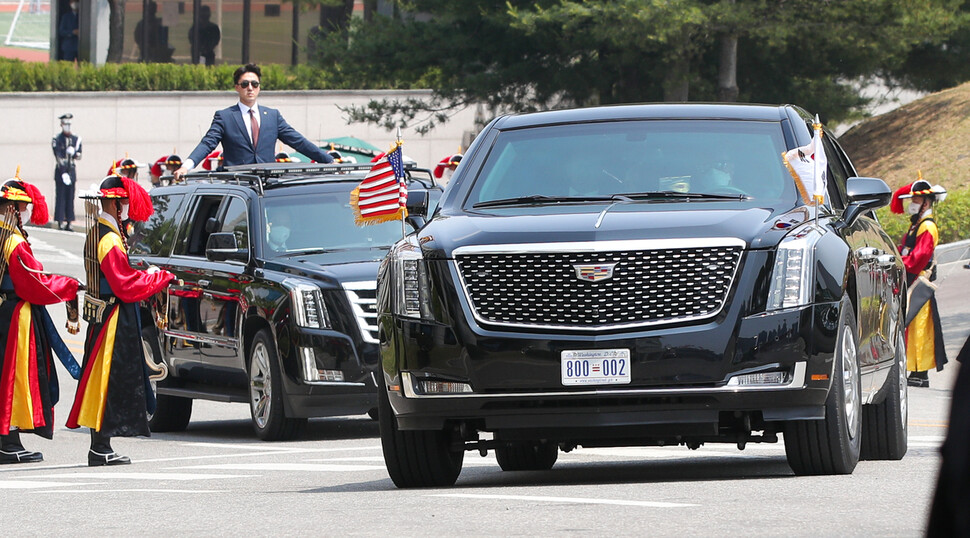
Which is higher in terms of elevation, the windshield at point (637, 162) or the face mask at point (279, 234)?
the windshield at point (637, 162)

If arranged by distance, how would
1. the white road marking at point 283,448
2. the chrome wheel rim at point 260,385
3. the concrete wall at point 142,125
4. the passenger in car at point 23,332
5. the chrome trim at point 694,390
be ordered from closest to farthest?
the chrome trim at point 694,390
the white road marking at point 283,448
the passenger in car at point 23,332
the chrome wheel rim at point 260,385
the concrete wall at point 142,125

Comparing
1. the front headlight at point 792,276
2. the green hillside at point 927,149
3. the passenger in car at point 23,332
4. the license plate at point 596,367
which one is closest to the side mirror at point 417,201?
the license plate at point 596,367

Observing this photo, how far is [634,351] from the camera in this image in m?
7.90

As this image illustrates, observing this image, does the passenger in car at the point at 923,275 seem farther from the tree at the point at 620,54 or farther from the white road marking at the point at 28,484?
the tree at the point at 620,54

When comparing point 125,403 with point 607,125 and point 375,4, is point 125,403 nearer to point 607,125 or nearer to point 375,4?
point 607,125

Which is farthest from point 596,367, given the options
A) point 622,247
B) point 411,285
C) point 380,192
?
point 380,192

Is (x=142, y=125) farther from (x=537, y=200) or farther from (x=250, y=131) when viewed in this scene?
(x=537, y=200)

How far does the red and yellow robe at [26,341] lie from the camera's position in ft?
41.7

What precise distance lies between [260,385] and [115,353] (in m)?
1.99

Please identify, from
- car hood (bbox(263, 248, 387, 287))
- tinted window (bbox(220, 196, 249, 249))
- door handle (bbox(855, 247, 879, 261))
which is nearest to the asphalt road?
door handle (bbox(855, 247, 879, 261))

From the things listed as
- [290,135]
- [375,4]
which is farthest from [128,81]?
[290,135]

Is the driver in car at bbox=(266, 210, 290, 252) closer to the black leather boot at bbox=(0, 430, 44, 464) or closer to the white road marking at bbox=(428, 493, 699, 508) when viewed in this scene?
the black leather boot at bbox=(0, 430, 44, 464)

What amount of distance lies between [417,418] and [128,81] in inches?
1414

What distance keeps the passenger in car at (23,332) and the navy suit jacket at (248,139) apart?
8.62 ft
